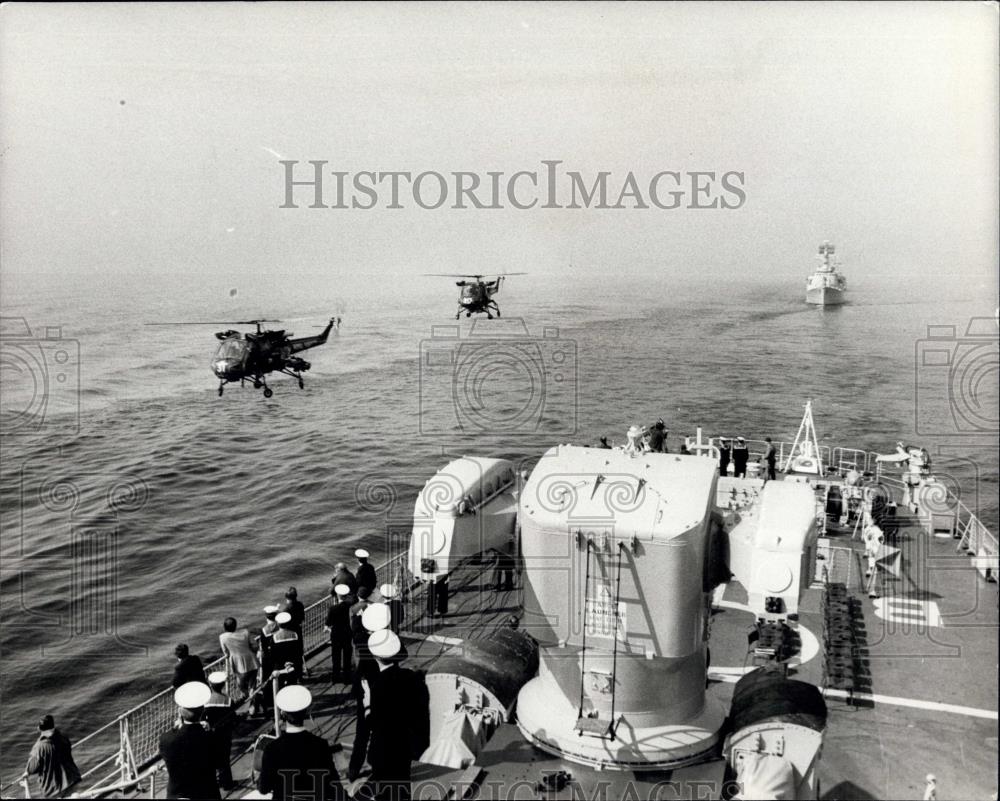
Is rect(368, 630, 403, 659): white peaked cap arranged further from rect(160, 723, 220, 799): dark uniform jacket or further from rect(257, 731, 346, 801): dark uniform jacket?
rect(160, 723, 220, 799): dark uniform jacket

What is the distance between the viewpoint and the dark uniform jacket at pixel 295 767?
5.88 metres

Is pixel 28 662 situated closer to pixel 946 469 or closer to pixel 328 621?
pixel 328 621

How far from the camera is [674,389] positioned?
51938 millimetres

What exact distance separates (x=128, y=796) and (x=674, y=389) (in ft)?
151

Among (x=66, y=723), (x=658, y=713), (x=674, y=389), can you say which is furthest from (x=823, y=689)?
(x=674, y=389)

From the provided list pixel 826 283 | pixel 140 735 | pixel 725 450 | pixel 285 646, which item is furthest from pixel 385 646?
pixel 826 283

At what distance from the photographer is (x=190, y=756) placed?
6387mm

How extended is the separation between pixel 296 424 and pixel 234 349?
2029cm

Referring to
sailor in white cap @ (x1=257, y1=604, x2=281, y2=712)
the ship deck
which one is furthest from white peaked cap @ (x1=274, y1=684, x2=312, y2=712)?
sailor in white cap @ (x1=257, y1=604, x2=281, y2=712)

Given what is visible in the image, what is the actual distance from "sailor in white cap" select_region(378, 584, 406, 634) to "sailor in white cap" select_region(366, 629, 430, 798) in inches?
135

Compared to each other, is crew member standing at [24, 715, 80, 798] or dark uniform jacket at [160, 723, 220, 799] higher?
dark uniform jacket at [160, 723, 220, 799]

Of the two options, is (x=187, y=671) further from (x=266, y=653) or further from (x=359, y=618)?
(x=359, y=618)

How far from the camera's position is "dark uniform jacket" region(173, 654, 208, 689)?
9172mm

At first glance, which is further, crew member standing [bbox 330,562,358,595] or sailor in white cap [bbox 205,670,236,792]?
crew member standing [bbox 330,562,358,595]
